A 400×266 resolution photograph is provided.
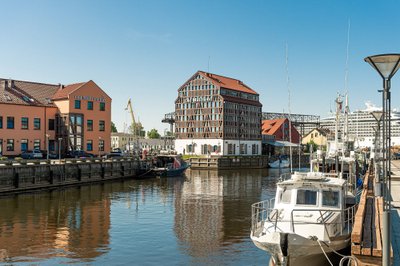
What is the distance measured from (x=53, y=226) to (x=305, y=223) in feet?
67.6

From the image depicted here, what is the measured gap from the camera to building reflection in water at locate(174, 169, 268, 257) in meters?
27.6

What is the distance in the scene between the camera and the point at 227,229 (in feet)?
103

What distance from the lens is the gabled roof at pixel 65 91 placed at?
8529 centimetres

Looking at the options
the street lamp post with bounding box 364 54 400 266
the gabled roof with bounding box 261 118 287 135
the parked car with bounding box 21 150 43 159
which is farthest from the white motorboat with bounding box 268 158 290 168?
the street lamp post with bounding box 364 54 400 266

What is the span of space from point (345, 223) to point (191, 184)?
45.6 metres

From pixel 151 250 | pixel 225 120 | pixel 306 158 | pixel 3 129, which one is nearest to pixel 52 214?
pixel 151 250

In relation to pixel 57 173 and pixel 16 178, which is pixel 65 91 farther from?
pixel 16 178

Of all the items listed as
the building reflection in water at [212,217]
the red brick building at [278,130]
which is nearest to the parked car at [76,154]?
the building reflection in water at [212,217]

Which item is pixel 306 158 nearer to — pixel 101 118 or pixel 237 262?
pixel 101 118

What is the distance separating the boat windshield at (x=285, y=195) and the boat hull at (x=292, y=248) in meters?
3.21

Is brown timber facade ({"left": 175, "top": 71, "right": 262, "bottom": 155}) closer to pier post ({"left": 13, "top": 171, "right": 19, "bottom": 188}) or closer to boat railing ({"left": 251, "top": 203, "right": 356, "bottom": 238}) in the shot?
pier post ({"left": 13, "top": 171, "right": 19, "bottom": 188})

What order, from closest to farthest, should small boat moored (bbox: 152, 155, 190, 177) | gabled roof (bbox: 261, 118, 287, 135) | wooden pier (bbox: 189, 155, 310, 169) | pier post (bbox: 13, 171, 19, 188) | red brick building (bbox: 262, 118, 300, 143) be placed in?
pier post (bbox: 13, 171, 19, 188)
small boat moored (bbox: 152, 155, 190, 177)
wooden pier (bbox: 189, 155, 310, 169)
red brick building (bbox: 262, 118, 300, 143)
gabled roof (bbox: 261, 118, 287, 135)

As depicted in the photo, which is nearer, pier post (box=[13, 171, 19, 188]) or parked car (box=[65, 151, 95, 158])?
pier post (box=[13, 171, 19, 188])

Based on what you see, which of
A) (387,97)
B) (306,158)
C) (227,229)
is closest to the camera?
(387,97)
